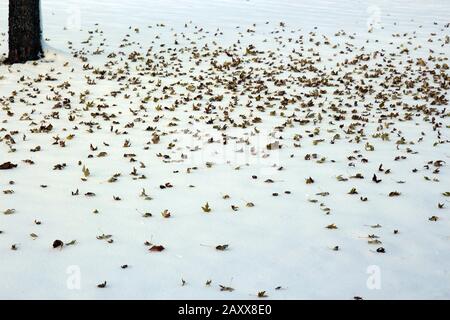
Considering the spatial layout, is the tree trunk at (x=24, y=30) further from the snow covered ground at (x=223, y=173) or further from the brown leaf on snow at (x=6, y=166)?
the brown leaf on snow at (x=6, y=166)

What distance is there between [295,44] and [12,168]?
11.6 meters

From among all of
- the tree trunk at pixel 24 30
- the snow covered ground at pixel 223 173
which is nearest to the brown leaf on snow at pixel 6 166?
the snow covered ground at pixel 223 173

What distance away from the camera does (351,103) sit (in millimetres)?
9742

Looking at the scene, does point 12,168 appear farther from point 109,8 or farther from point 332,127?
point 109,8

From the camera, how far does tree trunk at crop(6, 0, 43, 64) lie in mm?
11375

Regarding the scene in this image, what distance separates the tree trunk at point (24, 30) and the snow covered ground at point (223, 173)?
447mm

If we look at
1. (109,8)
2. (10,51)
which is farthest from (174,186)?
(109,8)

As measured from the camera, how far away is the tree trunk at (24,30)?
11375 millimetres

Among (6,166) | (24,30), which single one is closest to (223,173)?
(6,166)

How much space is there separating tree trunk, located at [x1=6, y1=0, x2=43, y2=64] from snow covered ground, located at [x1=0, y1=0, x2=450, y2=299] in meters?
0.45

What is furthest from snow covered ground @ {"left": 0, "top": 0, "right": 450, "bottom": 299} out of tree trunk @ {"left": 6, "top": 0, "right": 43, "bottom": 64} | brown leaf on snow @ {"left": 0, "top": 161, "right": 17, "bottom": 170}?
tree trunk @ {"left": 6, "top": 0, "right": 43, "bottom": 64}

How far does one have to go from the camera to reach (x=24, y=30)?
37.9 feet

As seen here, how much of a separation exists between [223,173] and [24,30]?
8821 mm

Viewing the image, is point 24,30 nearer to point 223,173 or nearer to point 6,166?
point 6,166
